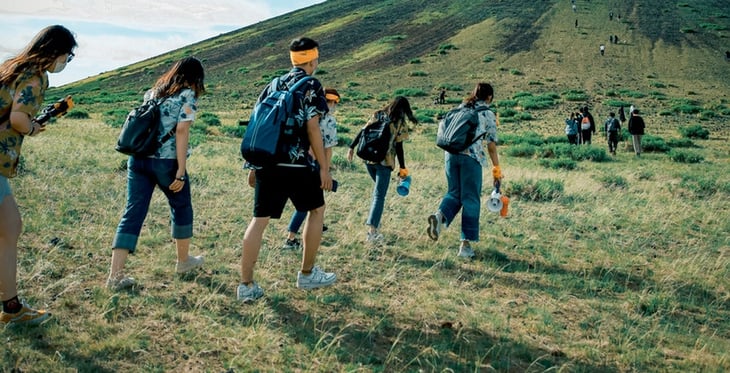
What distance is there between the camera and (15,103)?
3625mm

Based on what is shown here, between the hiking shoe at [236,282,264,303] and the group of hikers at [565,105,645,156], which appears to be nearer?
the hiking shoe at [236,282,264,303]

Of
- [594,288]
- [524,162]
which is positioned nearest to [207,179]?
[594,288]

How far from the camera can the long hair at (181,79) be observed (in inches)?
178

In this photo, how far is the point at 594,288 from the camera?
208 inches

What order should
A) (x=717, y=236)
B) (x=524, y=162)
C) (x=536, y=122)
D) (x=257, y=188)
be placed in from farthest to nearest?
(x=536, y=122)
(x=524, y=162)
(x=717, y=236)
(x=257, y=188)

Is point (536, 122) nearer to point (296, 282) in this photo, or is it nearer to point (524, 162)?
point (524, 162)

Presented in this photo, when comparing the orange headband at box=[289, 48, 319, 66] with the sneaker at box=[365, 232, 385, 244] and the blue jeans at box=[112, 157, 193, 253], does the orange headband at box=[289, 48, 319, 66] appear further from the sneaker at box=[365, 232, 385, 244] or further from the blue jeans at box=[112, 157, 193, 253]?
the sneaker at box=[365, 232, 385, 244]

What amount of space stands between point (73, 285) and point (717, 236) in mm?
7603

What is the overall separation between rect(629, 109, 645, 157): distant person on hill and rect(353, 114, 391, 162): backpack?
14164 mm

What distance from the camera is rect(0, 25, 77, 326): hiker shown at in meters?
3.63

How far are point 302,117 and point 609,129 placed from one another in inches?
683

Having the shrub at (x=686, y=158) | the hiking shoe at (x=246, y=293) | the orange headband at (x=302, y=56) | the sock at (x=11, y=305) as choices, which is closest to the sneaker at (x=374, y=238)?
the hiking shoe at (x=246, y=293)

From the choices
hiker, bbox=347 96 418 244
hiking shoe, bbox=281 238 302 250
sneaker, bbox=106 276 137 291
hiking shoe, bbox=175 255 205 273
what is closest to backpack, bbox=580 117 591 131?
hiker, bbox=347 96 418 244

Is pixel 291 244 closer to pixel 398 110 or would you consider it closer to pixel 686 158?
pixel 398 110
